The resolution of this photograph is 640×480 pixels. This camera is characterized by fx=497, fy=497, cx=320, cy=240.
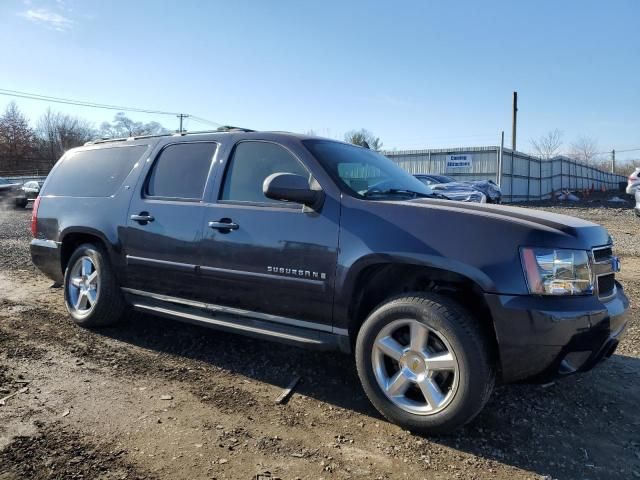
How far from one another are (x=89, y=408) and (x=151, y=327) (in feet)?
5.86

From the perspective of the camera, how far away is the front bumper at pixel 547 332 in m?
2.67

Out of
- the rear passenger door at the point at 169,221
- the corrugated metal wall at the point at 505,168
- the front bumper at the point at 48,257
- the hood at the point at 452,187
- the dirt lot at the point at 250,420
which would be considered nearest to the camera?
the dirt lot at the point at 250,420

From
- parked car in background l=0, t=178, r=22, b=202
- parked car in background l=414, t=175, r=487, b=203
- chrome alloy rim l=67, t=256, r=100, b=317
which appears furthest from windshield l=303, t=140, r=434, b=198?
parked car in background l=0, t=178, r=22, b=202

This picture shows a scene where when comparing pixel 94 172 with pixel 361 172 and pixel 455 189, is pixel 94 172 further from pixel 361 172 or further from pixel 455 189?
pixel 455 189

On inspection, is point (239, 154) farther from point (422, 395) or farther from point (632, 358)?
point (632, 358)

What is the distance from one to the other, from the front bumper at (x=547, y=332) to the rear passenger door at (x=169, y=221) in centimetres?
232

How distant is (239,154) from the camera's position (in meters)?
3.93

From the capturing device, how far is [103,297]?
4.57 meters

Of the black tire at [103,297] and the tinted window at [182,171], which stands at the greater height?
the tinted window at [182,171]

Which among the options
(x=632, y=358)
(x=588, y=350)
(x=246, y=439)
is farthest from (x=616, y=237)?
(x=246, y=439)

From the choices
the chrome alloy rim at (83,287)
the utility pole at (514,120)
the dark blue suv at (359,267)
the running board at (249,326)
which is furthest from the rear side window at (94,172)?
the utility pole at (514,120)

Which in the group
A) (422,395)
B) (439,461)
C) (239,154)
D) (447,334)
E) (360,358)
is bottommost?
(439,461)

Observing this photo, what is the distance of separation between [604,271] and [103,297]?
4.04 m

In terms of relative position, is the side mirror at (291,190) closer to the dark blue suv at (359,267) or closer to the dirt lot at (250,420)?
→ the dark blue suv at (359,267)
